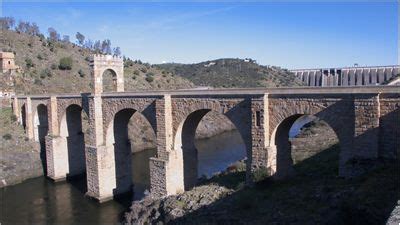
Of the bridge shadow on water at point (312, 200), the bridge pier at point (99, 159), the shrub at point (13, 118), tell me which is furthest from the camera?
the shrub at point (13, 118)

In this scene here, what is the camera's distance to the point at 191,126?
1794 cm

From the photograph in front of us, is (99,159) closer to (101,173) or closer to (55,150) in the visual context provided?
(101,173)

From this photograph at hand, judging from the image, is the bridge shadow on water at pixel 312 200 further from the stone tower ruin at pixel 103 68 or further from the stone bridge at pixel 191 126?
the stone tower ruin at pixel 103 68

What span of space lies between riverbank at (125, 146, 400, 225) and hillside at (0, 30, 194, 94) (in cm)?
3397

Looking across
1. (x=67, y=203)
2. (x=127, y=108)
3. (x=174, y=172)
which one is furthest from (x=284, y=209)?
(x=67, y=203)

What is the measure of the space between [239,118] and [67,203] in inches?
498

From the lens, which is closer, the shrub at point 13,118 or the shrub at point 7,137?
the shrub at point 7,137

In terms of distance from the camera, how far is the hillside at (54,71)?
46438 mm

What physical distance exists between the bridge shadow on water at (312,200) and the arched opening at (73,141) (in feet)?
49.3

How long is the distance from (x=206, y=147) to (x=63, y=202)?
1737 cm

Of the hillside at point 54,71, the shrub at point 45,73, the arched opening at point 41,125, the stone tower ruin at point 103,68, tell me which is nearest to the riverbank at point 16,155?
the arched opening at point 41,125

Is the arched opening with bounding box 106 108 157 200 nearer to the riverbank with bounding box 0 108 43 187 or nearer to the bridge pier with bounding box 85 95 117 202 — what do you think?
the bridge pier with bounding box 85 95 117 202

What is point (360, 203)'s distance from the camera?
9.80 metres

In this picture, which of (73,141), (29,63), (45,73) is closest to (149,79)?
(45,73)
